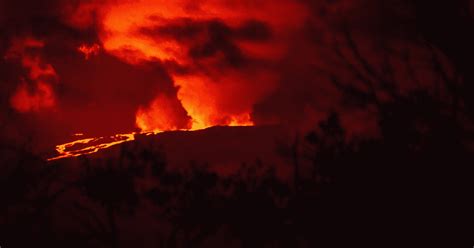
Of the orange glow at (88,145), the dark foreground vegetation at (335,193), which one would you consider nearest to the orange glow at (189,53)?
the orange glow at (88,145)

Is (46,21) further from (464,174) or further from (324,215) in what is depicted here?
(464,174)

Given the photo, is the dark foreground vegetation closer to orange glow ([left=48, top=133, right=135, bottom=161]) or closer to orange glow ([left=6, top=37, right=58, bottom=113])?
orange glow ([left=48, top=133, right=135, bottom=161])

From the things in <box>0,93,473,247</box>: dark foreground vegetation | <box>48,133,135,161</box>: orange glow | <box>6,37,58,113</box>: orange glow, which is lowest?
<box>0,93,473,247</box>: dark foreground vegetation

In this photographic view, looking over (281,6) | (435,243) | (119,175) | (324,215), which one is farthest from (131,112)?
(435,243)

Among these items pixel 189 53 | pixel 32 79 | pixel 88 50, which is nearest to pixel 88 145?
pixel 32 79

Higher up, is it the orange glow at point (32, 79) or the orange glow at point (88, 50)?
the orange glow at point (88, 50)

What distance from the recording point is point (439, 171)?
10.1 metres

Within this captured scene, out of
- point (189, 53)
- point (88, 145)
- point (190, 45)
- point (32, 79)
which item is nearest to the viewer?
point (190, 45)

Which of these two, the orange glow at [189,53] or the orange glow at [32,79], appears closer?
the orange glow at [189,53]

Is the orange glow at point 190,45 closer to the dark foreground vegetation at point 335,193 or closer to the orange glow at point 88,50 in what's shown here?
the orange glow at point 88,50

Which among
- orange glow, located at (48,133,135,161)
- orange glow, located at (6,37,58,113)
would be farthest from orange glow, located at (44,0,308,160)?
orange glow, located at (6,37,58,113)

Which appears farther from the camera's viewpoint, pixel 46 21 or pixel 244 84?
pixel 244 84

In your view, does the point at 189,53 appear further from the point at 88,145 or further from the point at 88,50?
the point at 88,145

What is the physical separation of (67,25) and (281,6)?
7824 millimetres
